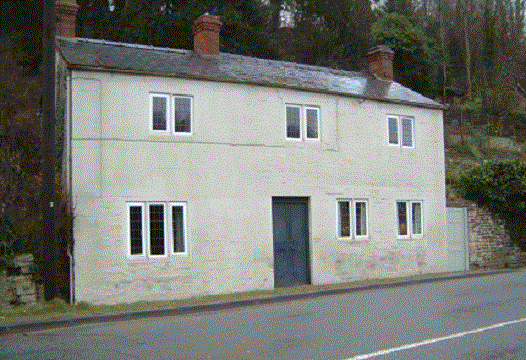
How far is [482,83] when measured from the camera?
37188 millimetres

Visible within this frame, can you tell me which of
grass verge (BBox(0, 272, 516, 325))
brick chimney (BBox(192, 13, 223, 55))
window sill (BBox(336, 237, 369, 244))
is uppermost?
brick chimney (BBox(192, 13, 223, 55))

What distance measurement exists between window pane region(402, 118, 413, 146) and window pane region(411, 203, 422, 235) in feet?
6.94

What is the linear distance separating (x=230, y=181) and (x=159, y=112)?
2.67m

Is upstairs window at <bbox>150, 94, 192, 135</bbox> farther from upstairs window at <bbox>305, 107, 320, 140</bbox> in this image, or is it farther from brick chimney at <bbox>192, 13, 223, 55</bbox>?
upstairs window at <bbox>305, 107, 320, 140</bbox>

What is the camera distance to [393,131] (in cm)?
1939

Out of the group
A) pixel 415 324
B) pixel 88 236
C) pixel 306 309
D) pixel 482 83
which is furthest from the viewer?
pixel 482 83

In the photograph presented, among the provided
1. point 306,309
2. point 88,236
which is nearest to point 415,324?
point 306,309

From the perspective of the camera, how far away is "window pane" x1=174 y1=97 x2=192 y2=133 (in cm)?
1547

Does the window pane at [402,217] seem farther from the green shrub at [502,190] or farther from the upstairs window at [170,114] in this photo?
the upstairs window at [170,114]

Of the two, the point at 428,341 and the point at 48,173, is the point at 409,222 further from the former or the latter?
the point at 48,173

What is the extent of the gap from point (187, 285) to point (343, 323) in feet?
20.4

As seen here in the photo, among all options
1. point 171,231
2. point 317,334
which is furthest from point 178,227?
point 317,334

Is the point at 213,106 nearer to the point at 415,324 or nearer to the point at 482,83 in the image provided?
the point at 415,324

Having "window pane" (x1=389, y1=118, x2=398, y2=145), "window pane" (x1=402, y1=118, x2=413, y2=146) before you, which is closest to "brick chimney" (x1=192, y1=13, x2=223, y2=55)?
"window pane" (x1=389, y1=118, x2=398, y2=145)
